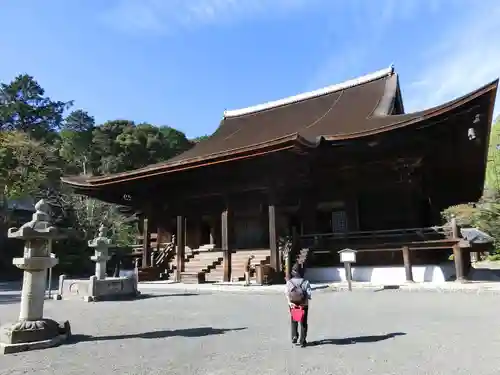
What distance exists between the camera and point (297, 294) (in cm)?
468

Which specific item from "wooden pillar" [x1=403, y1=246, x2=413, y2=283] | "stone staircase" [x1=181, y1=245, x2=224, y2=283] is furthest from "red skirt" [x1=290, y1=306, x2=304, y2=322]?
"stone staircase" [x1=181, y1=245, x2=224, y2=283]

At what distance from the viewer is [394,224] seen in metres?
14.3

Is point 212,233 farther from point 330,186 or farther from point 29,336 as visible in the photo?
point 29,336

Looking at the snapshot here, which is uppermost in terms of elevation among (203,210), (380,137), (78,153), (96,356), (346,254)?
(78,153)

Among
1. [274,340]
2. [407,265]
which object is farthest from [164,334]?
[407,265]

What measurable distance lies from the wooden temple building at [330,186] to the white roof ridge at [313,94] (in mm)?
245

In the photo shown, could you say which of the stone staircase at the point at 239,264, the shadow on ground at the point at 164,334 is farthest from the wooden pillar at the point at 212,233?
the shadow on ground at the point at 164,334

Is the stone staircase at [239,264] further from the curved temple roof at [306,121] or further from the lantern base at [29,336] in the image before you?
the lantern base at [29,336]

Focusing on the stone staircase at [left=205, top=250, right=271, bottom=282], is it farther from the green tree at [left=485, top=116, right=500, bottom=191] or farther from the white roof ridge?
the green tree at [left=485, top=116, right=500, bottom=191]

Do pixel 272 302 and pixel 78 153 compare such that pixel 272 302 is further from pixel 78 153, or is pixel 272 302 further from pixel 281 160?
pixel 78 153

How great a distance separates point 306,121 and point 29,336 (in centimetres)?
1482

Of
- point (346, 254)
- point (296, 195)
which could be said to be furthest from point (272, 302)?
point (296, 195)

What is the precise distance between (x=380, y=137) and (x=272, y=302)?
→ 20.0 ft

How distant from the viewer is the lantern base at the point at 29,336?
471 cm
